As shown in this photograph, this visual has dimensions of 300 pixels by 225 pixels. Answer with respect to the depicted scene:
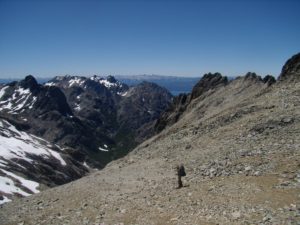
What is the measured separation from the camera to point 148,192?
29.3m

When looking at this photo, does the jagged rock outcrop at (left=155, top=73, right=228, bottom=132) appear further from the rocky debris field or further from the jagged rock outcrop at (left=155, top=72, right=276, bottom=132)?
the rocky debris field

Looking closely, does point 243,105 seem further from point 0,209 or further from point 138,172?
point 0,209

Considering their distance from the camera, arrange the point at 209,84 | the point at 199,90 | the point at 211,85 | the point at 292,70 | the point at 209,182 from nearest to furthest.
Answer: the point at 209,182, the point at 292,70, the point at 211,85, the point at 209,84, the point at 199,90

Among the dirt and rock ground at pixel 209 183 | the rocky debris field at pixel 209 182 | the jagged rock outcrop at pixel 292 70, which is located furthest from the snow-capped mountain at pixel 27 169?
the jagged rock outcrop at pixel 292 70

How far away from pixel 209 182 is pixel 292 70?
91.0 feet

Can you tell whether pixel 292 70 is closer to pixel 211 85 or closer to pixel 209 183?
pixel 209 183

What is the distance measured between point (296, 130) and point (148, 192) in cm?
1392

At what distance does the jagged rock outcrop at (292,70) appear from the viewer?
47.1m

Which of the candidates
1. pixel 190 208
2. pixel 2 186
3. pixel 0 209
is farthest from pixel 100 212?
pixel 2 186

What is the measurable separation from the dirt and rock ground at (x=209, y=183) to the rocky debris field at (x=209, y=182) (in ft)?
0.20

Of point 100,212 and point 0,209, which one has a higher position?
point 100,212

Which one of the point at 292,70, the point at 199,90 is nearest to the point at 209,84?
the point at 199,90

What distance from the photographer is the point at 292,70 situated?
49.1 meters

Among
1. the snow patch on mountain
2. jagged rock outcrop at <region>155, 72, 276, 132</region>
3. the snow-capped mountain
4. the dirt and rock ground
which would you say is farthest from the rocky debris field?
the snow patch on mountain
